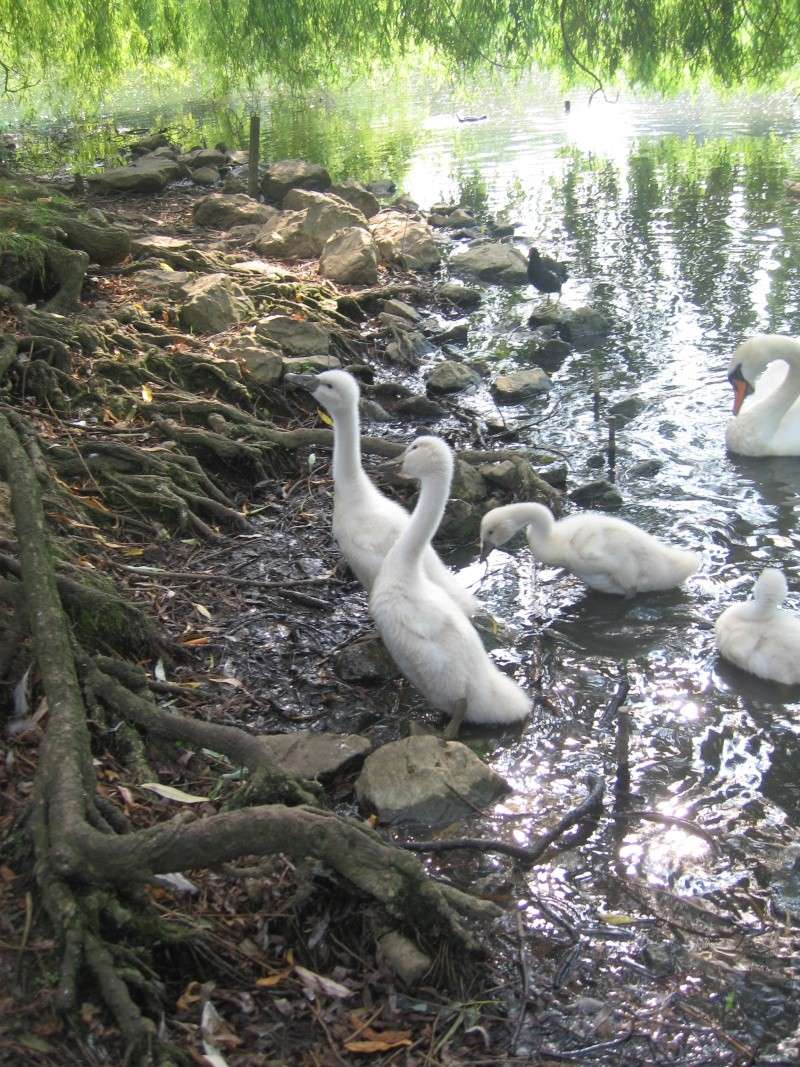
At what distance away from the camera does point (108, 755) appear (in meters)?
3.59

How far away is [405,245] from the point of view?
1308 centimetres

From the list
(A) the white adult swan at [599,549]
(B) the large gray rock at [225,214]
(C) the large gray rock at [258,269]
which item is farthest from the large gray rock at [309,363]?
(B) the large gray rock at [225,214]

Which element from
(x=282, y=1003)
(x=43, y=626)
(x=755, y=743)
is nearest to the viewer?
(x=282, y=1003)

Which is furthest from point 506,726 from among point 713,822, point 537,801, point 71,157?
point 71,157

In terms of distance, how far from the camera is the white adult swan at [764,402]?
748 centimetres

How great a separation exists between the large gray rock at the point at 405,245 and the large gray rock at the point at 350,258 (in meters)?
1.19

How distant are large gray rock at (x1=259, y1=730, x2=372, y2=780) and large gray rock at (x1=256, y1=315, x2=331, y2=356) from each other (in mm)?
4935

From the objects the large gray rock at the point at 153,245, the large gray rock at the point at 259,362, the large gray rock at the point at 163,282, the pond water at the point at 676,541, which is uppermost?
the large gray rock at the point at 153,245

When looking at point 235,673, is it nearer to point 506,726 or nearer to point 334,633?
point 334,633

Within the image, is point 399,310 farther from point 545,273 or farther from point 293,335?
point 545,273

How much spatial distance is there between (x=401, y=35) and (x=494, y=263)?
302 centimetres

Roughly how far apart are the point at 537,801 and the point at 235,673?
1.59 metres

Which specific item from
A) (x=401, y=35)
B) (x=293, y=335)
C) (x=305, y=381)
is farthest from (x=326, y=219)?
(x=305, y=381)

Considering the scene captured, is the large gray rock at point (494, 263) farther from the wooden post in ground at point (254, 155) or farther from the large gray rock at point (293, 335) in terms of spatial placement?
the large gray rock at point (293, 335)
